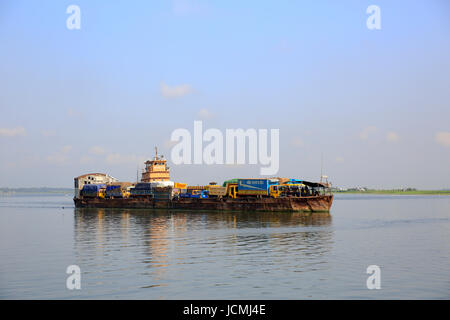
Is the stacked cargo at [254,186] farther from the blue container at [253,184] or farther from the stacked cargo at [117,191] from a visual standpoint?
the stacked cargo at [117,191]

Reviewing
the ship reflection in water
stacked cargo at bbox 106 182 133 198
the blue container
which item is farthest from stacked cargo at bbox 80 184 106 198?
the ship reflection in water

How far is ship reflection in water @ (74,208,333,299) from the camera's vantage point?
24.9 m

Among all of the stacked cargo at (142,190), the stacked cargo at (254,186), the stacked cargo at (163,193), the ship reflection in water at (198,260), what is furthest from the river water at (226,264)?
the stacked cargo at (142,190)

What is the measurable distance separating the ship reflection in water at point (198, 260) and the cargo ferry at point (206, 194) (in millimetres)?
31714

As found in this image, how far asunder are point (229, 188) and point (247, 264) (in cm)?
6260

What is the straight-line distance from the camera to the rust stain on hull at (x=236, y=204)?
280 ft

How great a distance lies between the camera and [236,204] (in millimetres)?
91125

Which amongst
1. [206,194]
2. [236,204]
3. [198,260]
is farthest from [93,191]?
[198,260]

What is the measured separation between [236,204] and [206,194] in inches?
411

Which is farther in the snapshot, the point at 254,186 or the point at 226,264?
the point at 254,186

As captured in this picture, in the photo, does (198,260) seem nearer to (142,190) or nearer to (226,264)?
(226,264)

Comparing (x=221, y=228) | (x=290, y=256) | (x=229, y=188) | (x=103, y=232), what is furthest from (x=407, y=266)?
(x=229, y=188)

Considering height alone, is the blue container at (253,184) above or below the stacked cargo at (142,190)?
above
